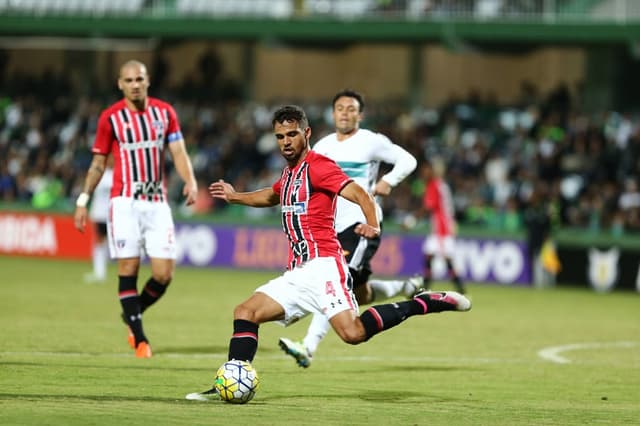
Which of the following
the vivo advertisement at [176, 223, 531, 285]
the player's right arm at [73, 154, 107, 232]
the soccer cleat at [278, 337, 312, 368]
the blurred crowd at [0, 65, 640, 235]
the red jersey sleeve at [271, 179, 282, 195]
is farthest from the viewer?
the blurred crowd at [0, 65, 640, 235]

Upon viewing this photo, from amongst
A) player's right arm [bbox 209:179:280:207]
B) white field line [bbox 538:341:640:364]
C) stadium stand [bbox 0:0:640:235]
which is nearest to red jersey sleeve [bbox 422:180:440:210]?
stadium stand [bbox 0:0:640:235]

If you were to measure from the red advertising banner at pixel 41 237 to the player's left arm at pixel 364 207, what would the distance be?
20.5 meters

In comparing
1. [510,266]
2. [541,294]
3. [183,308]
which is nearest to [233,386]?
[183,308]

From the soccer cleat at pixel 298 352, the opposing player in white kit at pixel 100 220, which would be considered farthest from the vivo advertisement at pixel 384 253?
the soccer cleat at pixel 298 352

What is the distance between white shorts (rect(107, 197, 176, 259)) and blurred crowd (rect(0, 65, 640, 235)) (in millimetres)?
14201

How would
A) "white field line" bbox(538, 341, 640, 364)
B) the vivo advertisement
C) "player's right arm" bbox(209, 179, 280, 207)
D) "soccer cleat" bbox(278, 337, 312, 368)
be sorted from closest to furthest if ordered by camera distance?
"player's right arm" bbox(209, 179, 280, 207) < "soccer cleat" bbox(278, 337, 312, 368) < "white field line" bbox(538, 341, 640, 364) < the vivo advertisement

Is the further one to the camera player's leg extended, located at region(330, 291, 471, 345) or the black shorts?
the black shorts

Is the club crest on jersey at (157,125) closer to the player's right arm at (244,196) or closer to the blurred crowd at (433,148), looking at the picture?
the player's right arm at (244,196)

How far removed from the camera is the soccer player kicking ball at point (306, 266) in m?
8.28

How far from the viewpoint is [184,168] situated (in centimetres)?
1128

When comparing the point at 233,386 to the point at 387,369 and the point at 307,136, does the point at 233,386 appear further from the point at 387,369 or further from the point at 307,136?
the point at 387,369

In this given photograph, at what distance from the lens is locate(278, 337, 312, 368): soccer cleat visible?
33.4 ft

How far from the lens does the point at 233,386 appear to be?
26.7 ft

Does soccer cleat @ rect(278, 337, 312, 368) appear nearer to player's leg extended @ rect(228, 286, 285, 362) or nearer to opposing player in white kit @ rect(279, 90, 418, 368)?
opposing player in white kit @ rect(279, 90, 418, 368)
